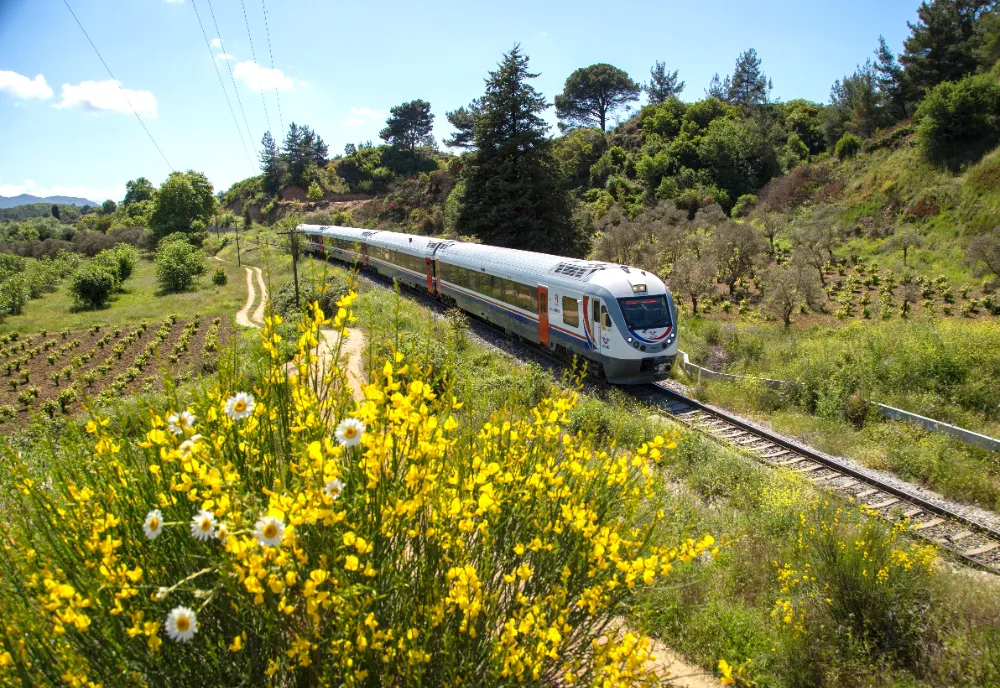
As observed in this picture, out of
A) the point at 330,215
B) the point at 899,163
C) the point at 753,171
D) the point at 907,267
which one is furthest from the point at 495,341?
the point at 330,215

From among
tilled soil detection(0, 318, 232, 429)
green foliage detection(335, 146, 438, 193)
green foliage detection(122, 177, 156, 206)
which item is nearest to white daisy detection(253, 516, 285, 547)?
tilled soil detection(0, 318, 232, 429)

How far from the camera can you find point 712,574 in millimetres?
6473

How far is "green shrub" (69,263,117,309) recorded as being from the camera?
3288 centimetres

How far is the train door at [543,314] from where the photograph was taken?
47.9ft

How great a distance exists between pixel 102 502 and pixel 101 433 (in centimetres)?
40

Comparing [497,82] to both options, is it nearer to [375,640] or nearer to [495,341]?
[495,341]

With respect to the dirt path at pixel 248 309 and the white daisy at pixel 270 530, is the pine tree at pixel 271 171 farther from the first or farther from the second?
the white daisy at pixel 270 530

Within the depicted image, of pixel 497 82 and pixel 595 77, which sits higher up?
pixel 595 77

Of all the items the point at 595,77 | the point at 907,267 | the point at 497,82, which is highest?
the point at 595,77

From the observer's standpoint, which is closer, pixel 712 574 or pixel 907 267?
pixel 712 574

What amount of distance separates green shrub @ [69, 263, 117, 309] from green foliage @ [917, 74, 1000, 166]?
45085 mm

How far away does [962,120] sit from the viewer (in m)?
29.4

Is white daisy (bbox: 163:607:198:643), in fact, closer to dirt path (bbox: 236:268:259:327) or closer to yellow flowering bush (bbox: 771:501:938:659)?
yellow flowering bush (bbox: 771:501:938:659)

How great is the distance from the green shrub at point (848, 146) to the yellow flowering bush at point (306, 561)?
43.9 m
